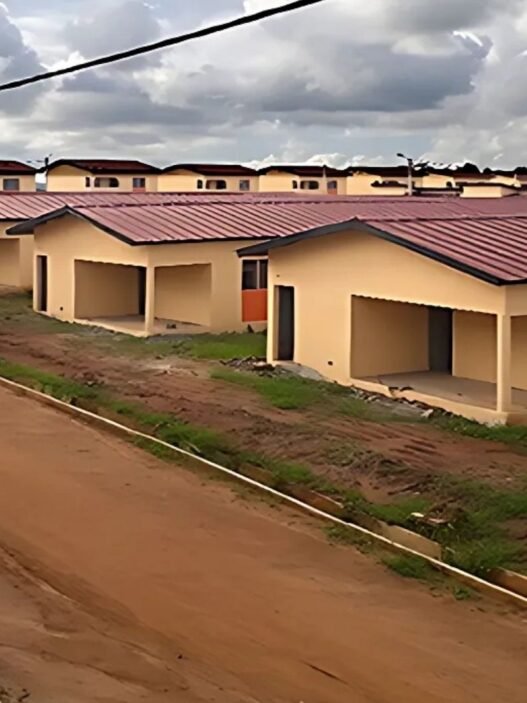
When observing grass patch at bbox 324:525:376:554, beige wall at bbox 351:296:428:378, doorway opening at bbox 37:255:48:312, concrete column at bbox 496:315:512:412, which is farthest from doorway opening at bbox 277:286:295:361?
doorway opening at bbox 37:255:48:312

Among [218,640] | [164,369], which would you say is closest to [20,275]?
[164,369]

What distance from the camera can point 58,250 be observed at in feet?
104

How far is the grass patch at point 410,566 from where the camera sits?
1128 centimetres

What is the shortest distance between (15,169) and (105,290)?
3131 centimetres

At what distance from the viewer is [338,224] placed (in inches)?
823

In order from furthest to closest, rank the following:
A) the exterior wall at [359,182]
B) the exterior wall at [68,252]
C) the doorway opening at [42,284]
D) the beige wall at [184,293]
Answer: the exterior wall at [359,182] < the doorway opening at [42,284] < the exterior wall at [68,252] < the beige wall at [184,293]

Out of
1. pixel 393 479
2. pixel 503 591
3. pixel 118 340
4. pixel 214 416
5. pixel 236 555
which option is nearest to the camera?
pixel 503 591

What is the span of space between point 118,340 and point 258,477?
12.8m

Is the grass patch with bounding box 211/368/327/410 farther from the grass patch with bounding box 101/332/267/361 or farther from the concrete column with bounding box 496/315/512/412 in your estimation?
the concrete column with bounding box 496/315/512/412

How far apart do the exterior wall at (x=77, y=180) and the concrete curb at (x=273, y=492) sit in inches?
1630

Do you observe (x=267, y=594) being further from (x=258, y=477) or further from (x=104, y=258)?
(x=104, y=258)

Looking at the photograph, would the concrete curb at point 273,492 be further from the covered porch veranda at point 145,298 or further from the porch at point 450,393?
the covered porch veranda at point 145,298

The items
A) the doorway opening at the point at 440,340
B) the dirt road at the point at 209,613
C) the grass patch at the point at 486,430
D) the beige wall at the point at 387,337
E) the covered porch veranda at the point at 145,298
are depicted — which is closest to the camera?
the dirt road at the point at 209,613

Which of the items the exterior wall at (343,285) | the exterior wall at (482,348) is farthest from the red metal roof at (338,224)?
the exterior wall at (482,348)
